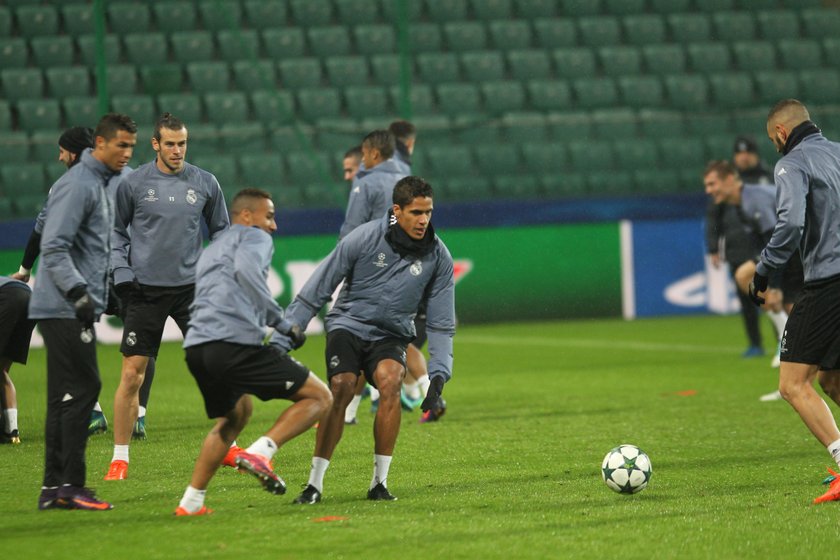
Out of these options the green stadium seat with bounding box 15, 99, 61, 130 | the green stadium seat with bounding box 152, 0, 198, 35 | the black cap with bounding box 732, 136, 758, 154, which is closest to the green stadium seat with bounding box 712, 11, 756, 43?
the black cap with bounding box 732, 136, 758, 154

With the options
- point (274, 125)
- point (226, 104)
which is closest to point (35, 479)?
point (274, 125)

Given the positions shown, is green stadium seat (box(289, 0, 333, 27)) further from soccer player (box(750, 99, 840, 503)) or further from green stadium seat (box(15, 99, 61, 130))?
soccer player (box(750, 99, 840, 503))

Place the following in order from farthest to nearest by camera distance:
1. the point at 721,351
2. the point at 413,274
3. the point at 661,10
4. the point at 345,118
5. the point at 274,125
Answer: the point at 661,10 → the point at 345,118 → the point at 274,125 → the point at 721,351 → the point at 413,274

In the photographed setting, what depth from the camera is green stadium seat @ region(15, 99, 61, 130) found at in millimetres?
18453

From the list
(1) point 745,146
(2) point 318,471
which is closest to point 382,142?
(2) point 318,471

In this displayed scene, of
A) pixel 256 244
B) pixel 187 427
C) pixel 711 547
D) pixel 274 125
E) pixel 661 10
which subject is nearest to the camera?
pixel 711 547

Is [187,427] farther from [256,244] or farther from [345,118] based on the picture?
[345,118]

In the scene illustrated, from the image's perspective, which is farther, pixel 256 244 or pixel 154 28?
pixel 154 28

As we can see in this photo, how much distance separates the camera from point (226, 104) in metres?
19.4

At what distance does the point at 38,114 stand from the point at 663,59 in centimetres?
1002

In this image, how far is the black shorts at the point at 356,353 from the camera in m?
7.32

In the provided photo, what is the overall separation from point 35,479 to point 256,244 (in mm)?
2451

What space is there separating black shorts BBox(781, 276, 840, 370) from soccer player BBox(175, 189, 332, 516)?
8.98 feet

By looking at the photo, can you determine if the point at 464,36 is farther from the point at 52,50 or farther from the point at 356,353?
the point at 356,353
